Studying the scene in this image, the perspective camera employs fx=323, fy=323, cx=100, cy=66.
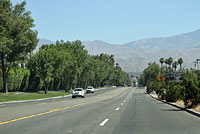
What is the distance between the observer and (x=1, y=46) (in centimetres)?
4181

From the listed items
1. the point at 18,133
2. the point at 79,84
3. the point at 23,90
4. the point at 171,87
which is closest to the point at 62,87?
the point at 79,84

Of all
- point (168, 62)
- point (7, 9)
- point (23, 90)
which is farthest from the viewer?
point (168, 62)

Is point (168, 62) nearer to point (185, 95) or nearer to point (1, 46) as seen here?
point (1, 46)

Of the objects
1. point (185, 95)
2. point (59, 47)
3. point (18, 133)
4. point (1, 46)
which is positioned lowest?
point (18, 133)

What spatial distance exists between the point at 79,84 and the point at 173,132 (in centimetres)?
10627

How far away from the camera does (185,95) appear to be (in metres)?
23.2

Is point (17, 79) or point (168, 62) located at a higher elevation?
point (168, 62)

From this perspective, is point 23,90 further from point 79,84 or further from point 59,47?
point 79,84

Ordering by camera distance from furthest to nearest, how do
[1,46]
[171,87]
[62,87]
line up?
[62,87], [1,46], [171,87]

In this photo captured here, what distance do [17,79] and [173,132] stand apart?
56217mm

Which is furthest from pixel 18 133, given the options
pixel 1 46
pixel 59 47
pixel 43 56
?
pixel 59 47

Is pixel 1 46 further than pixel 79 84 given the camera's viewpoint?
No

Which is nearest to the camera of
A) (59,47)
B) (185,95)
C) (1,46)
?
(185,95)

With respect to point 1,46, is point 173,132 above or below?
below
